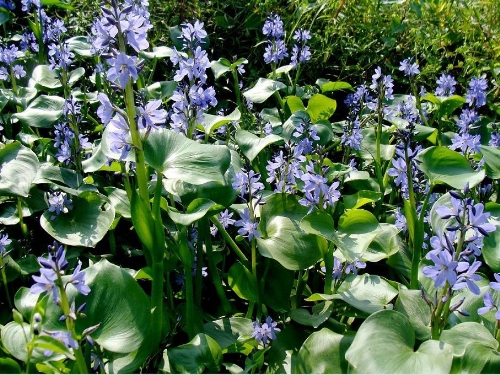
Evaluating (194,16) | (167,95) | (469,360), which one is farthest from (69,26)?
(469,360)

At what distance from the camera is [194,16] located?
14.6ft

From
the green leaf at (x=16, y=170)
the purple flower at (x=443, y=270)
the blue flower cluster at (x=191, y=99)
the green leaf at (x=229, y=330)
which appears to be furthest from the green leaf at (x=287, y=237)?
the green leaf at (x=16, y=170)

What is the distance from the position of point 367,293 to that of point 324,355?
0.99 feet

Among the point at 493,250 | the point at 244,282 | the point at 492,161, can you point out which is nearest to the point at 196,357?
the point at 244,282

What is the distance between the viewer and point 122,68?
1.64m

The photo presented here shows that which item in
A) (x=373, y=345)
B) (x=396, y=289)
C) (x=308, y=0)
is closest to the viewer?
(x=373, y=345)

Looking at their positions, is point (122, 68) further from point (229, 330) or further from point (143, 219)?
point (229, 330)

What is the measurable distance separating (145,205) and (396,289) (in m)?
0.90

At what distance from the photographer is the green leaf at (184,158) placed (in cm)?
184

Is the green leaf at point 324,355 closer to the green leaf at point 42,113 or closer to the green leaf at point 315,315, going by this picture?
the green leaf at point 315,315

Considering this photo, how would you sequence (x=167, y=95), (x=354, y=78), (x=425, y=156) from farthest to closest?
(x=354, y=78) → (x=167, y=95) → (x=425, y=156)

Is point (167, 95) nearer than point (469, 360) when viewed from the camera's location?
No

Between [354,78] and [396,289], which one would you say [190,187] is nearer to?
[396,289]

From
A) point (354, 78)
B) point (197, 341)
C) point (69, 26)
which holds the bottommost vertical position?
point (197, 341)
